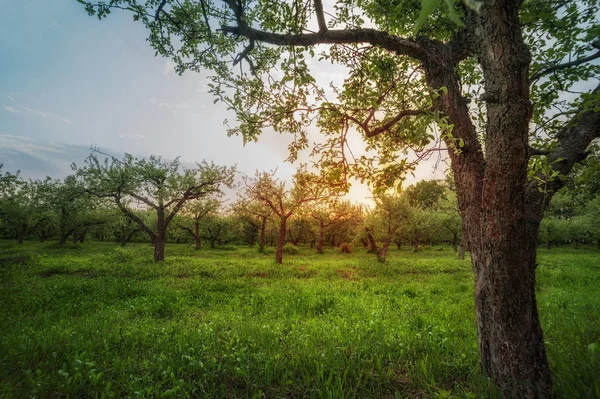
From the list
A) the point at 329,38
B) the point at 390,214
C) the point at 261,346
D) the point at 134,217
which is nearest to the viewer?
the point at 329,38

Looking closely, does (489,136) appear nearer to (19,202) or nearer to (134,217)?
(134,217)

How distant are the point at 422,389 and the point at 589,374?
87.7 inches

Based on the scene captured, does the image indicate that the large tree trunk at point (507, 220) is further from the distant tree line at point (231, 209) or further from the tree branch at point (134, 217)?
the tree branch at point (134, 217)

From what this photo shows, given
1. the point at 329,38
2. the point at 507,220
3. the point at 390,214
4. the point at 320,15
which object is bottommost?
the point at 507,220

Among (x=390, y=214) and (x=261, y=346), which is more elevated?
(x=390, y=214)

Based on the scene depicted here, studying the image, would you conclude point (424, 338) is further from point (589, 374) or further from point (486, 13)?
point (486, 13)

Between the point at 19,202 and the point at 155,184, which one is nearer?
the point at 155,184

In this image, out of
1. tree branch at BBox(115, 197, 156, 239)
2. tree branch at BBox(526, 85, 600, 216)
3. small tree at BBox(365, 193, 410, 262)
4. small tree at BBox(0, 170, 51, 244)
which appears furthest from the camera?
small tree at BBox(0, 170, 51, 244)

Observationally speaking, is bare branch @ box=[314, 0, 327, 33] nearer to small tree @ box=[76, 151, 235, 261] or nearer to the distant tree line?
the distant tree line

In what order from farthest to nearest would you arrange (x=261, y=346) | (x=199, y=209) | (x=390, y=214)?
(x=199, y=209) < (x=390, y=214) < (x=261, y=346)

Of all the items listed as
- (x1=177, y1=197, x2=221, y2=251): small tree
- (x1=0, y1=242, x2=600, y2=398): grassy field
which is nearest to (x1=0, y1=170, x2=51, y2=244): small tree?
(x1=177, y1=197, x2=221, y2=251): small tree

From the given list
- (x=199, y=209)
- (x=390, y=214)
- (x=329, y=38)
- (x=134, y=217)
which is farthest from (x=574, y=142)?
(x=199, y=209)

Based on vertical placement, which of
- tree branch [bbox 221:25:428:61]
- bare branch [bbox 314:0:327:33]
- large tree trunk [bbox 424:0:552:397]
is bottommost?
large tree trunk [bbox 424:0:552:397]

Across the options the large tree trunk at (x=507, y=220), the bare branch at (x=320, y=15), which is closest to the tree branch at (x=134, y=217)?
the bare branch at (x=320, y=15)
